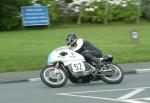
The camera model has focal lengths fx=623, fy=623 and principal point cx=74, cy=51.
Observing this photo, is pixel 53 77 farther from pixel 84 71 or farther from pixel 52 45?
pixel 52 45

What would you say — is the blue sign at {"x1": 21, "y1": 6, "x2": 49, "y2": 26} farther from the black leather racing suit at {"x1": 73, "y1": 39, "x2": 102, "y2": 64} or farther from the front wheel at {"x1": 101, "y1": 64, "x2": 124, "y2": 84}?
the front wheel at {"x1": 101, "y1": 64, "x2": 124, "y2": 84}

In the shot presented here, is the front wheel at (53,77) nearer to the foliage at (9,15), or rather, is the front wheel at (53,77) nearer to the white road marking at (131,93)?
the white road marking at (131,93)

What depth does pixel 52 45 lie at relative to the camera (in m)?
24.2

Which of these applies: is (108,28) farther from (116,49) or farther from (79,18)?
(116,49)

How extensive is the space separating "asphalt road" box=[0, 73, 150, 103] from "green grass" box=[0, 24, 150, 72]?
11.9 ft

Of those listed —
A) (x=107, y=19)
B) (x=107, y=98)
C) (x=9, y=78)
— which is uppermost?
(x=107, y=98)

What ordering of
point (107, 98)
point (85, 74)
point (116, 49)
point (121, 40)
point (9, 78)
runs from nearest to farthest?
point (107, 98) < point (85, 74) < point (9, 78) < point (116, 49) < point (121, 40)

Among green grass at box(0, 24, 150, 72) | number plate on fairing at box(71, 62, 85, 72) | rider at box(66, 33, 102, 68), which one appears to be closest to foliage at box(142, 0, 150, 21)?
green grass at box(0, 24, 150, 72)

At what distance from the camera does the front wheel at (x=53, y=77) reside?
49.0 feet

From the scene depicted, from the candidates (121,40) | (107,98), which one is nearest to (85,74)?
(107,98)

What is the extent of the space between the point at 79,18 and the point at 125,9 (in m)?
2.70

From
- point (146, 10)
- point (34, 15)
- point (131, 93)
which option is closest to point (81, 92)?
point (131, 93)

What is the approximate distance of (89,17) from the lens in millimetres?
35281

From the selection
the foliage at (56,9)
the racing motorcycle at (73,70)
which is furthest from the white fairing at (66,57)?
the foliage at (56,9)
